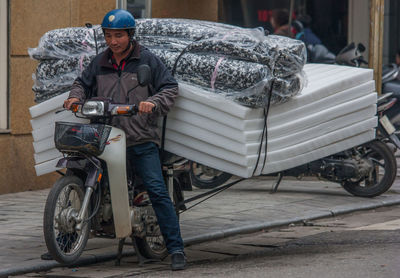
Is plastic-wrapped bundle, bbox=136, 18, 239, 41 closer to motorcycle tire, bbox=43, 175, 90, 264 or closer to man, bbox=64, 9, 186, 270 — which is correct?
man, bbox=64, 9, 186, 270

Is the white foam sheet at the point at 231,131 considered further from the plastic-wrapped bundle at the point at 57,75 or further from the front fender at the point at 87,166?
the plastic-wrapped bundle at the point at 57,75

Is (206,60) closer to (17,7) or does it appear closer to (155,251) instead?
(155,251)

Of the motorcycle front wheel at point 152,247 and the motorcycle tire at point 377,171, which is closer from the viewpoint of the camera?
the motorcycle front wheel at point 152,247

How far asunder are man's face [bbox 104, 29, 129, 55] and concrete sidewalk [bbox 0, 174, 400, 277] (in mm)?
1646

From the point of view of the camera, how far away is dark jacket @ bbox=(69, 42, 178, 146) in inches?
276

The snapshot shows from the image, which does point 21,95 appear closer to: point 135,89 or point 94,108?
point 135,89

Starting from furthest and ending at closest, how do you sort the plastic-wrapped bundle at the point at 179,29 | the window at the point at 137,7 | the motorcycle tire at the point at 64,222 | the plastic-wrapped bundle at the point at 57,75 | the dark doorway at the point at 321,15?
1. the dark doorway at the point at 321,15
2. the window at the point at 137,7
3. the plastic-wrapped bundle at the point at 57,75
4. the plastic-wrapped bundle at the point at 179,29
5. the motorcycle tire at the point at 64,222

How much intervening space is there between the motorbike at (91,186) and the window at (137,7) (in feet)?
21.1

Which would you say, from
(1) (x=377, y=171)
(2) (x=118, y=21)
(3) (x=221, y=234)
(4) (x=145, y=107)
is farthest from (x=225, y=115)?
(1) (x=377, y=171)

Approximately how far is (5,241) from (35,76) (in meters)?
1.46

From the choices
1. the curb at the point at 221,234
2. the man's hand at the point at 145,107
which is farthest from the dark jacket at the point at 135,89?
the curb at the point at 221,234

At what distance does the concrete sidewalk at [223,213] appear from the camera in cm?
770

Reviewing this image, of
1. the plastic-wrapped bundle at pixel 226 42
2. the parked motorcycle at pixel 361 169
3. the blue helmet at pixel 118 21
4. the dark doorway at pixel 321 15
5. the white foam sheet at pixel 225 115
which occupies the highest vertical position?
the blue helmet at pixel 118 21

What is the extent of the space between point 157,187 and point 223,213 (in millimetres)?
3176
